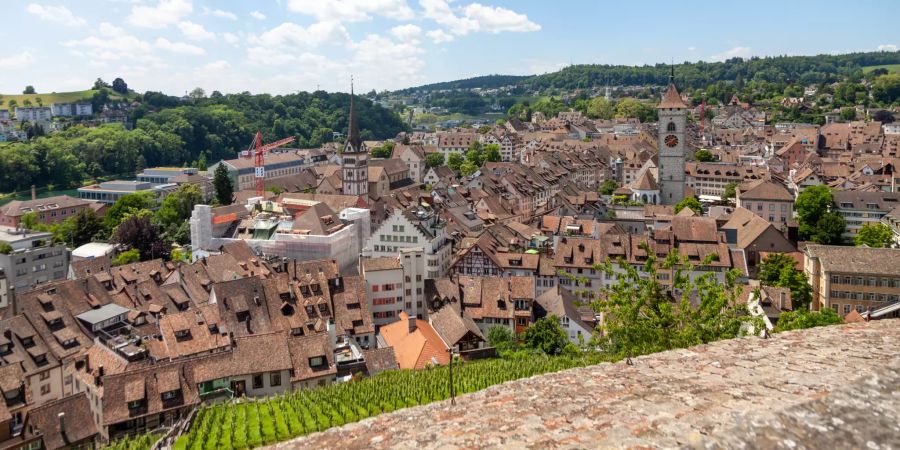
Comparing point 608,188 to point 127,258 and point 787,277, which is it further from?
point 127,258

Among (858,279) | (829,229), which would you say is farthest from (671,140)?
(858,279)

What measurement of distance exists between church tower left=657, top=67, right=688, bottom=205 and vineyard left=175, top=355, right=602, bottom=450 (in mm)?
52196

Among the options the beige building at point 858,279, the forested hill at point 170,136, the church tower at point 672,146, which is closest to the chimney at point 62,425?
the beige building at point 858,279

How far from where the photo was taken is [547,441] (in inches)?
300

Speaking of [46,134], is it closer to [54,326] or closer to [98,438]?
[54,326]

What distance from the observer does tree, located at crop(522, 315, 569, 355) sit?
40.1 metres

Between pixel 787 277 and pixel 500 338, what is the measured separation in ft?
69.6

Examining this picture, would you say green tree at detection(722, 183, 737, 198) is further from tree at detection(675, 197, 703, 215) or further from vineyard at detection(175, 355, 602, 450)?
vineyard at detection(175, 355, 602, 450)

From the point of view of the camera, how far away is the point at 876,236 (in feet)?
197

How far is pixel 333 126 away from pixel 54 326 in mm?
154589

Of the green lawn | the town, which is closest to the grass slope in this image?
the green lawn

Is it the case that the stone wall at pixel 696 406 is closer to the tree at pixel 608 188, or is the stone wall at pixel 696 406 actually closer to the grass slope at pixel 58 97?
the tree at pixel 608 188

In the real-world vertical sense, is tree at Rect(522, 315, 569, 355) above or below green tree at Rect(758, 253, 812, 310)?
below

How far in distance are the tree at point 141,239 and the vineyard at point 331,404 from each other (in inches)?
1478
